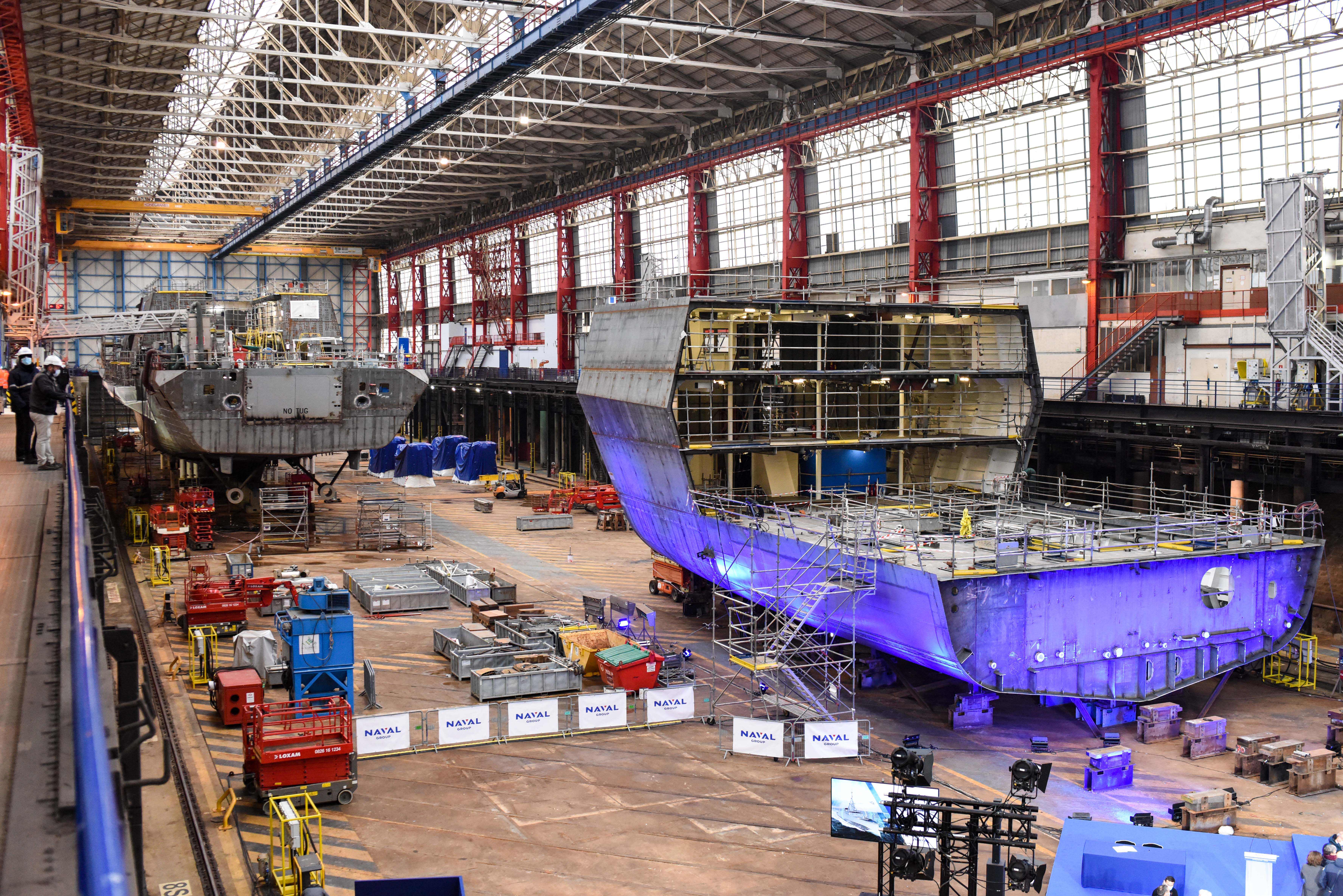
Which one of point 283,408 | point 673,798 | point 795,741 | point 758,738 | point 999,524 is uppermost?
point 283,408

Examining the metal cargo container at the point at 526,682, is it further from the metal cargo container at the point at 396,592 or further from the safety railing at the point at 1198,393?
the safety railing at the point at 1198,393

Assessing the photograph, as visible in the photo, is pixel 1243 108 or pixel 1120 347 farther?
pixel 1120 347

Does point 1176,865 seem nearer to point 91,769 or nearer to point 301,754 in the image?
point 301,754

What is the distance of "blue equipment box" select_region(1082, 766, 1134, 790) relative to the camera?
58.7ft

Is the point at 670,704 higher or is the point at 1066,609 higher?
the point at 1066,609

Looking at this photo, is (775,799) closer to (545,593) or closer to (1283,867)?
(1283,867)

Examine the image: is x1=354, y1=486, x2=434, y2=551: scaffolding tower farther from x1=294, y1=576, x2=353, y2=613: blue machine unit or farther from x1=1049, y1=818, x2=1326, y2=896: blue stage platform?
x1=1049, y1=818, x2=1326, y2=896: blue stage platform

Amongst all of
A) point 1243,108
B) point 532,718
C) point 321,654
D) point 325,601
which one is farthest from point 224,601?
point 1243,108

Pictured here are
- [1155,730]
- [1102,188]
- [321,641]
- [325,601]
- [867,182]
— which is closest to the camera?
[321,641]

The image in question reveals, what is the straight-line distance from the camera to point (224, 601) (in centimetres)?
2720

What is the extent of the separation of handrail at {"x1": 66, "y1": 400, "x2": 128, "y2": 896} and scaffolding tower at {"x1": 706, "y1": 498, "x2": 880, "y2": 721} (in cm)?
1555

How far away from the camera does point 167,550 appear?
3372 centimetres

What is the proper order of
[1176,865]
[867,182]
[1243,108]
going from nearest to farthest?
1. [1176,865]
2. [1243,108]
3. [867,182]

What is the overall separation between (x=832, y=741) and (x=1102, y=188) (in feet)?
78.9
